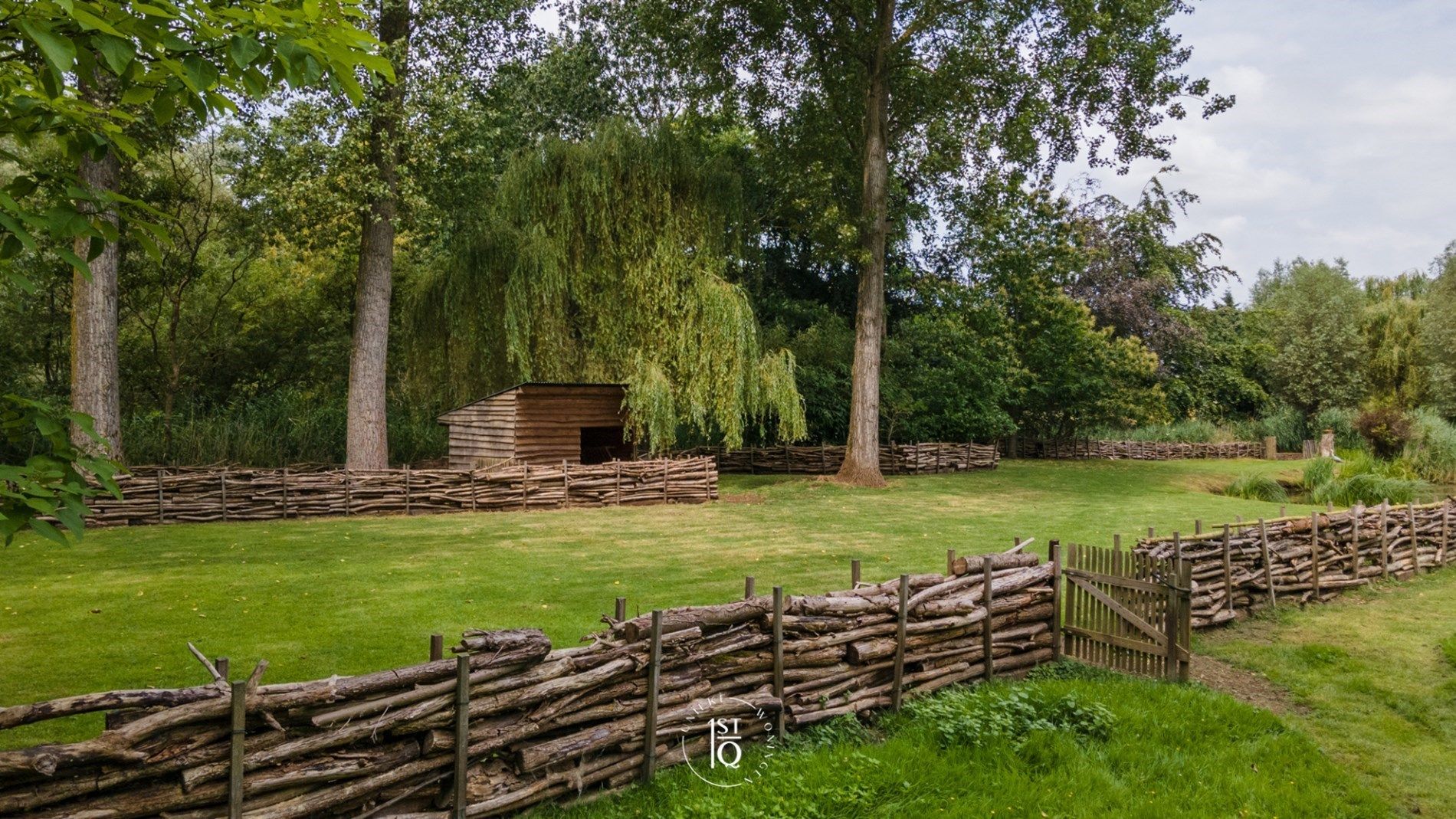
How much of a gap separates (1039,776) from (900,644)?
131cm

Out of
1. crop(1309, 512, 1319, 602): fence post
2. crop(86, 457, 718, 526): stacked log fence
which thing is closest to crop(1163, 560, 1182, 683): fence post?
crop(1309, 512, 1319, 602): fence post

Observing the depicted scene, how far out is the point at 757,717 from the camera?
5.98m

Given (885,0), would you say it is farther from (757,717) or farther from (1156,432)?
(1156,432)

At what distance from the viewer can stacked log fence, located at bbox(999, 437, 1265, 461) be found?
36.0 meters

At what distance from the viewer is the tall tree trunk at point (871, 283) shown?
22.2 m

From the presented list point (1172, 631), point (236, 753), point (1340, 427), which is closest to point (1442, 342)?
point (1340, 427)

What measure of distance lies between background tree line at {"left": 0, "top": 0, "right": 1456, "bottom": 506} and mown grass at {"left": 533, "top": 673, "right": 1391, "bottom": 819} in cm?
1280

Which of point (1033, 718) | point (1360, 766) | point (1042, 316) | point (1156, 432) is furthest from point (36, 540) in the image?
point (1156, 432)

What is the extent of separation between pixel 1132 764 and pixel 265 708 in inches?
205

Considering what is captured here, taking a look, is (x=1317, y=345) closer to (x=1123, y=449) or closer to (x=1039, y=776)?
(x=1123, y=449)

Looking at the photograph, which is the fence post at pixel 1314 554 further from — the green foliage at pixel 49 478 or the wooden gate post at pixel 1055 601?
the green foliage at pixel 49 478

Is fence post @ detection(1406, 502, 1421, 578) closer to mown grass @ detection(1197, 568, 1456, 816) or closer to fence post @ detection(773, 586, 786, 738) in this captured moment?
mown grass @ detection(1197, 568, 1456, 816)

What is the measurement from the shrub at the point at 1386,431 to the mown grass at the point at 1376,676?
1792 cm

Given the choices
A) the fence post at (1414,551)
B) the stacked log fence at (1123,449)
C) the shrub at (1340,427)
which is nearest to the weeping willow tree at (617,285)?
the fence post at (1414,551)
